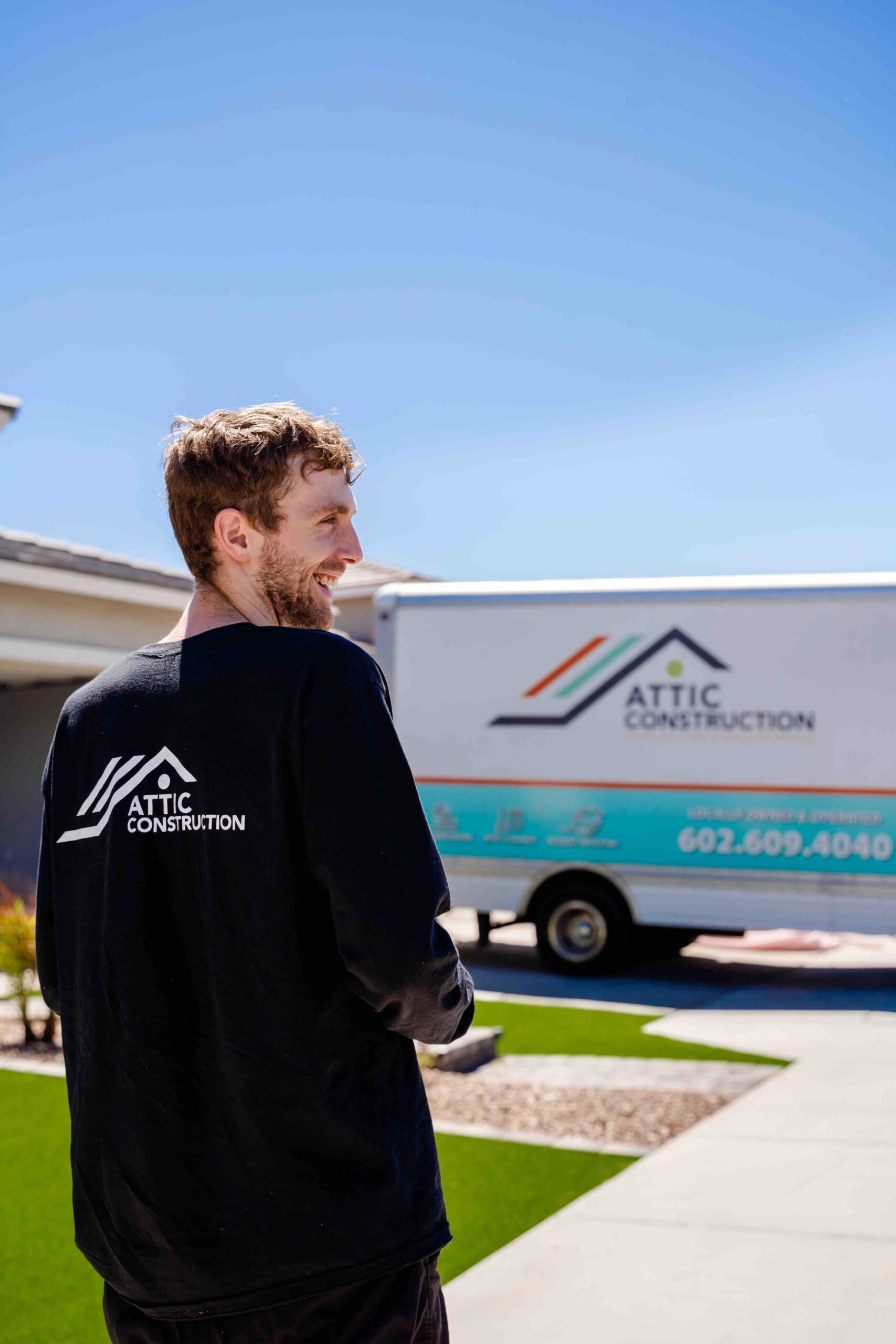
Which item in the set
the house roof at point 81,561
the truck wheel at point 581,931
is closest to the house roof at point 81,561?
the house roof at point 81,561

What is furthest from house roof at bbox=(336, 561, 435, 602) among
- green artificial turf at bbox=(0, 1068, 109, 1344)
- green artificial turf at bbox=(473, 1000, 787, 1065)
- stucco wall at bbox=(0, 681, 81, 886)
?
green artificial turf at bbox=(0, 1068, 109, 1344)

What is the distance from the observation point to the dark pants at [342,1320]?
1.53 metres

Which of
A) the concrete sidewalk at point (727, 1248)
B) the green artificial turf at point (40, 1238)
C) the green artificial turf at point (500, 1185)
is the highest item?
the concrete sidewalk at point (727, 1248)

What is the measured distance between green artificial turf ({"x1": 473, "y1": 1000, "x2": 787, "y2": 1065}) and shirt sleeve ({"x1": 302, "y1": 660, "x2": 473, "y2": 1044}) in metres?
6.29

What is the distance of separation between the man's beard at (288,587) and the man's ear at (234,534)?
0.03 m

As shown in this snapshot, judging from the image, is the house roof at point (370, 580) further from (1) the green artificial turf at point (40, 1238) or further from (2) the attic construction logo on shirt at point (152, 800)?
(2) the attic construction logo on shirt at point (152, 800)

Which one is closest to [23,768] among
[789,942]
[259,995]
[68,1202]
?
[789,942]

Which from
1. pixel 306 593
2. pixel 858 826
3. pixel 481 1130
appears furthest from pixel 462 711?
pixel 306 593

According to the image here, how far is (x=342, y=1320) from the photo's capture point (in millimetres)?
1539

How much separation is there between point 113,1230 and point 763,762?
9090 millimetres

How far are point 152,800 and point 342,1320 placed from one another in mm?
684

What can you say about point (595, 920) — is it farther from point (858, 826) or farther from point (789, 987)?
point (858, 826)

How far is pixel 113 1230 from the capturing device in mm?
1633

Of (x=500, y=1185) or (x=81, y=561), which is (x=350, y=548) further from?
(x=81, y=561)
